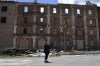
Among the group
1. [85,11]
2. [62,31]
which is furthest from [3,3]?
[85,11]

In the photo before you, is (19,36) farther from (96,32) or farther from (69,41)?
(96,32)

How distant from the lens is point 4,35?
62500 millimetres

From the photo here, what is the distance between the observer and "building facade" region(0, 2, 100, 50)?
63.2 m

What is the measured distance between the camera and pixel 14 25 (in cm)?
6359

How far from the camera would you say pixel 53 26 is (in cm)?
6525

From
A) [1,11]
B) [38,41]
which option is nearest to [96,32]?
[38,41]

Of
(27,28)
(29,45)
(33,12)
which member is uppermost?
(33,12)

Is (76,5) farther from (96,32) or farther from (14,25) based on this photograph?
(14,25)

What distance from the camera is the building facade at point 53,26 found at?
63250 mm

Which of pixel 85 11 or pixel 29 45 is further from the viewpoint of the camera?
pixel 85 11

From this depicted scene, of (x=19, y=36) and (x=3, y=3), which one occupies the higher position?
(x=3, y=3)

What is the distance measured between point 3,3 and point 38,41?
13.6m

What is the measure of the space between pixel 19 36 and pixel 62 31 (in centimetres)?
1145

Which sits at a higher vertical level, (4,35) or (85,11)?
(85,11)
